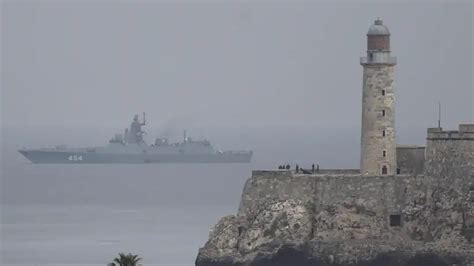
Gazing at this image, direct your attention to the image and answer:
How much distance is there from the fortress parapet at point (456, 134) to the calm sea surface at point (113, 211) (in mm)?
13590

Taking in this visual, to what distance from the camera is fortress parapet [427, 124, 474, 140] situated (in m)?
78.4

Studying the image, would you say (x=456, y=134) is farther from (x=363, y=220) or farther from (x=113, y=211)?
(x=113, y=211)

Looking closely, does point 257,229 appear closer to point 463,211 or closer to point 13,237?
point 463,211

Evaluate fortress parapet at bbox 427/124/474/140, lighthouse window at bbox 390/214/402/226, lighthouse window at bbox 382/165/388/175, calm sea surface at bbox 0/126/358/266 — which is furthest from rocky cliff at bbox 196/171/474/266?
calm sea surface at bbox 0/126/358/266

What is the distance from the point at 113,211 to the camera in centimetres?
12400

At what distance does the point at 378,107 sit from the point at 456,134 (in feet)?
13.4

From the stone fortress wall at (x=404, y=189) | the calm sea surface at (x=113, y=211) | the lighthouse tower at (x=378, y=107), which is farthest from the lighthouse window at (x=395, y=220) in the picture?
the calm sea surface at (x=113, y=211)

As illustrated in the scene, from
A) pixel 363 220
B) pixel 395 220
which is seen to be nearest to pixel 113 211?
pixel 395 220

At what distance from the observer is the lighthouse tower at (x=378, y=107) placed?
3221 inches

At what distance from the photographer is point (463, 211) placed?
3059 inches

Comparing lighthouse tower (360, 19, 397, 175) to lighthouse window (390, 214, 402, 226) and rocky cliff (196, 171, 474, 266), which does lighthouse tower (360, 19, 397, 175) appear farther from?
lighthouse window (390, 214, 402, 226)

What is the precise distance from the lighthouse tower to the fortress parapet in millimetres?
2839

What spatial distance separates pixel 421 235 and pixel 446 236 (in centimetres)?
127

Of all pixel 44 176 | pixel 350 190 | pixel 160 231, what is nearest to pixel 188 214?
pixel 160 231
